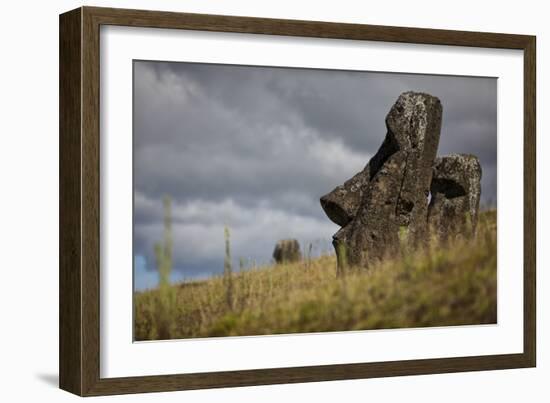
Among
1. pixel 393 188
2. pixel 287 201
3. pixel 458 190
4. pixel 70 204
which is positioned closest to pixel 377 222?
pixel 393 188

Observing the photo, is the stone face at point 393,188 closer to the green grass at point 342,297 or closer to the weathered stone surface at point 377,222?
the weathered stone surface at point 377,222

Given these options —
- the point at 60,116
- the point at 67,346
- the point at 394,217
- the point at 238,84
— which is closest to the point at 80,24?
the point at 60,116

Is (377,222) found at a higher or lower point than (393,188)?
lower

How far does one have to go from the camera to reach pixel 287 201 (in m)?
10.6

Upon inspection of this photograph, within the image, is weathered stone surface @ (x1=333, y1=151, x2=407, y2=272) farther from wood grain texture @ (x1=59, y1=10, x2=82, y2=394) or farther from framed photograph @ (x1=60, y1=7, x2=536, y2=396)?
wood grain texture @ (x1=59, y1=10, x2=82, y2=394)

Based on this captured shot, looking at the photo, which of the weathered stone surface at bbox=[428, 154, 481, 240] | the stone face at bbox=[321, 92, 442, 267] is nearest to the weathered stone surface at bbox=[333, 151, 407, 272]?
the stone face at bbox=[321, 92, 442, 267]

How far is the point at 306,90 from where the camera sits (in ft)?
35.0

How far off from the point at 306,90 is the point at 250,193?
0.96 meters

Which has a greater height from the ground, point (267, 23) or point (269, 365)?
point (267, 23)

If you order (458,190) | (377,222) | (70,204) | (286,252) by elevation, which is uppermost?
(458,190)

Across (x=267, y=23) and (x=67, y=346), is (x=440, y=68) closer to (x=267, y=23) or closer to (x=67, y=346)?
(x=267, y=23)

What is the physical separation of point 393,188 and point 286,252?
1.19 m

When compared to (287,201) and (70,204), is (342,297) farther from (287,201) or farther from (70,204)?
(70,204)

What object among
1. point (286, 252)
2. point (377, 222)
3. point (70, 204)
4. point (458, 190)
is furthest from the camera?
point (458, 190)
